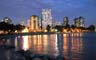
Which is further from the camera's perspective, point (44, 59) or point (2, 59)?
point (2, 59)

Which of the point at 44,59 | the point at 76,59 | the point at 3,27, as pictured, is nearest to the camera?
the point at 44,59

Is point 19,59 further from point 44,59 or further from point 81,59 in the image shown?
point 81,59

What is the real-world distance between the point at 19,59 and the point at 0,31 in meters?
158

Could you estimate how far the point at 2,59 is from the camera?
3014 centimetres

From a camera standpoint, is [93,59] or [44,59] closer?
[44,59]

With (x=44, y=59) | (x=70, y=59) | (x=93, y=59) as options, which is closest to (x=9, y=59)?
(x=44, y=59)

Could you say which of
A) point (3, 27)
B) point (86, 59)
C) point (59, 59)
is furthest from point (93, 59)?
point (3, 27)

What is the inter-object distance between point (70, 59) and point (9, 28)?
160 m

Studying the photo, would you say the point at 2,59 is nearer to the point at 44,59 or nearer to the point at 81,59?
the point at 44,59

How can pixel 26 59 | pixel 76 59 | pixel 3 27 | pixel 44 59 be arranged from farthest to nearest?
pixel 3 27
pixel 76 59
pixel 26 59
pixel 44 59

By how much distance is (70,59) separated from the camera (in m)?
34.5

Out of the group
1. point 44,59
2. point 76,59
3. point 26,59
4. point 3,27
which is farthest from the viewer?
point 3,27

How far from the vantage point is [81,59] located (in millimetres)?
34781

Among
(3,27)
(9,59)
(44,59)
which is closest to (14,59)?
(9,59)
